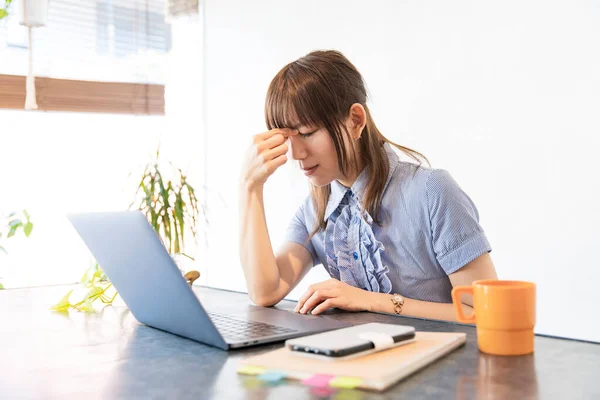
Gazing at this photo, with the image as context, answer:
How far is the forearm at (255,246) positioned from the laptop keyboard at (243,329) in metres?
0.27

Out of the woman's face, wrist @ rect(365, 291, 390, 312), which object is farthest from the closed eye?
wrist @ rect(365, 291, 390, 312)

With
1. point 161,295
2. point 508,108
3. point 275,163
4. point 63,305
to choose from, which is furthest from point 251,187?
point 508,108

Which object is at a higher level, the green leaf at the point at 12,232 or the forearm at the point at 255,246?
the forearm at the point at 255,246

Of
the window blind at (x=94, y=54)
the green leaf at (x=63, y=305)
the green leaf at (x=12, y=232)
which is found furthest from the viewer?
the window blind at (x=94, y=54)

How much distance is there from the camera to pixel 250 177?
155cm

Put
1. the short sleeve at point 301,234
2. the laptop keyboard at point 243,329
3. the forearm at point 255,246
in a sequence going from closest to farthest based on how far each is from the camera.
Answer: the laptop keyboard at point 243,329, the forearm at point 255,246, the short sleeve at point 301,234

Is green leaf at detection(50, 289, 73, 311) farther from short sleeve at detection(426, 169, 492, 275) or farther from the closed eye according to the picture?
short sleeve at detection(426, 169, 492, 275)

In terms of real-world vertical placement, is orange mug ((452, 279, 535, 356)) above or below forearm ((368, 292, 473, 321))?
above

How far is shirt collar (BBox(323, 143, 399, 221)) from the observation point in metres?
1.58

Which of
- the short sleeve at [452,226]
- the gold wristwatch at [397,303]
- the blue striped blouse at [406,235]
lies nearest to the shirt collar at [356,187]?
the blue striped blouse at [406,235]

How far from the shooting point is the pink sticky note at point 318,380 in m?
0.75

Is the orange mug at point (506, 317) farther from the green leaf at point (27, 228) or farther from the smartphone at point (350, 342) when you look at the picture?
the green leaf at point (27, 228)

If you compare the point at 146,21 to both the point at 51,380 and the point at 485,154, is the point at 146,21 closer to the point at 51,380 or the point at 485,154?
the point at 485,154

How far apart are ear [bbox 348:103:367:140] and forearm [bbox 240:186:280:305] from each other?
0.24m
